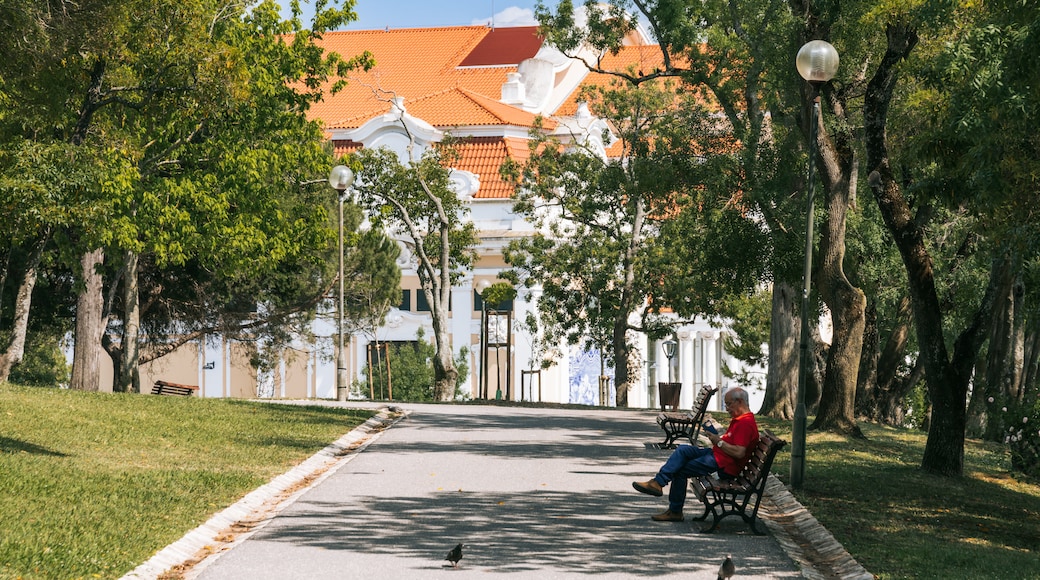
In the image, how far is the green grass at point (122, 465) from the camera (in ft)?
34.8

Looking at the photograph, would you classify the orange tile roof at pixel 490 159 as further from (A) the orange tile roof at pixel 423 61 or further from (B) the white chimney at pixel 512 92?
(B) the white chimney at pixel 512 92

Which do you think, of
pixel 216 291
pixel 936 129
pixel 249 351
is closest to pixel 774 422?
pixel 936 129

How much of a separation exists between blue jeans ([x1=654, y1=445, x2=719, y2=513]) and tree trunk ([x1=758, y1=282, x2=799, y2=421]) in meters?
16.0

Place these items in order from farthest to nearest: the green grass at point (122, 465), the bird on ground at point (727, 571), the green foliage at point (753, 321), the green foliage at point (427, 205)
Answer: the green foliage at point (753, 321)
the green foliage at point (427, 205)
the green grass at point (122, 465)
the bird on ground at point (727, 571)

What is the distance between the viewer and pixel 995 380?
31359mm

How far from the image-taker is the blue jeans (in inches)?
513

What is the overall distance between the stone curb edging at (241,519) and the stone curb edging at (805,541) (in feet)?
15.0

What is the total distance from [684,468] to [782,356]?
16.6 meters

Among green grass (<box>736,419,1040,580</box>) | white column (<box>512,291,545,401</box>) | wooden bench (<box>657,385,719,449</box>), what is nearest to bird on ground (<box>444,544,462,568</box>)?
green grass (<box>736,419,1040,580</box>)

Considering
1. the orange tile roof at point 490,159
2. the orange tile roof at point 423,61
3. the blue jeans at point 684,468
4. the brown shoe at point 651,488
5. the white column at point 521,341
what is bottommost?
the brown shoe at point 651,488

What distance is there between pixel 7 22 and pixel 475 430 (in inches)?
388

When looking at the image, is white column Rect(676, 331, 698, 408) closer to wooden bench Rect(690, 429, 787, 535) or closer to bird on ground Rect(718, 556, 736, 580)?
wooden bench Rect(690, 429, 787, 535)

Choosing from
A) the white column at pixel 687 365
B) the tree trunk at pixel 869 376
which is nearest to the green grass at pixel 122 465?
the tree trunk at pixel 869 376

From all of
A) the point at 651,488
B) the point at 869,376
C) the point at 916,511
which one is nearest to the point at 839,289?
the point at 916,511
